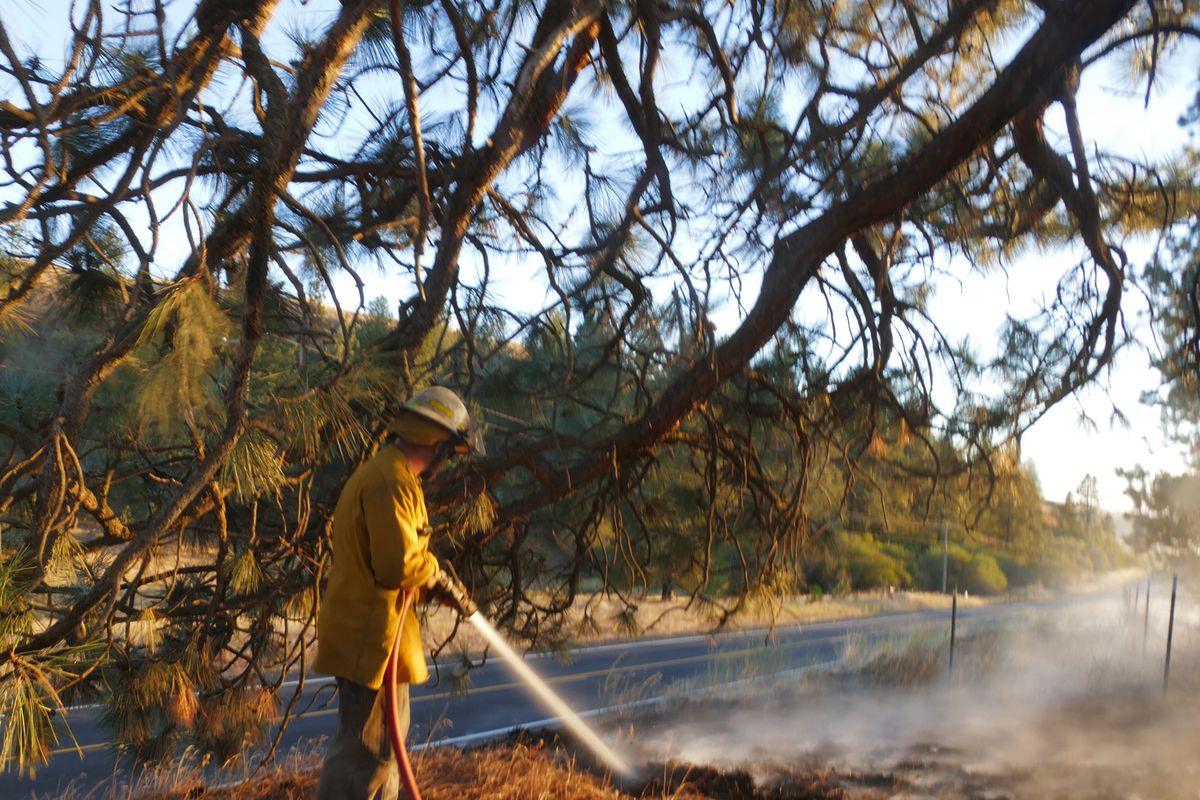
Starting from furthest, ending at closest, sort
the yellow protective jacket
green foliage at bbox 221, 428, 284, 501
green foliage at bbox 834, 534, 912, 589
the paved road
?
green foliage at bbox 834, 534, 912, 589 → the paved road → the yellow protective jacket → green foliage at bbox 221, 428, 284, 501

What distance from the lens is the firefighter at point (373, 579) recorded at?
3.20 metres

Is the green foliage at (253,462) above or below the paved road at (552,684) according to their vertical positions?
above

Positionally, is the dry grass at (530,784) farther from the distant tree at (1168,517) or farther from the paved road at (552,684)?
the distant tree at (1168,517)

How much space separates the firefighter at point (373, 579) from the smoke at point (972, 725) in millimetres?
4124

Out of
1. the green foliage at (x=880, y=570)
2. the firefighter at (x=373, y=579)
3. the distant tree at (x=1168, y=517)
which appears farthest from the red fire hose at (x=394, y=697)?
the green foliage at (x=880, y=570)

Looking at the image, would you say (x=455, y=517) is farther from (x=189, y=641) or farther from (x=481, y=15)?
(x=481, y=15)

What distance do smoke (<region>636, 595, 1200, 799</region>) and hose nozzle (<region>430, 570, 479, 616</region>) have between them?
3982mm

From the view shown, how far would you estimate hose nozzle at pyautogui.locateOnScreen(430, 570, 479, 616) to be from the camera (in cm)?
351

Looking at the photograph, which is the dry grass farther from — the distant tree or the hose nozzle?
the distant tree

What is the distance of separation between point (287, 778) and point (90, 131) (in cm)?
352

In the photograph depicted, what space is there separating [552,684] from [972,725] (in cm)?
666

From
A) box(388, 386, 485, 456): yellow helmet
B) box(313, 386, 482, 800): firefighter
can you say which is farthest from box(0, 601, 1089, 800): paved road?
box(388, 386, 485, 456): yellow helmet

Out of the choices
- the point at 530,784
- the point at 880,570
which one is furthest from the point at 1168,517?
the point at 530,784

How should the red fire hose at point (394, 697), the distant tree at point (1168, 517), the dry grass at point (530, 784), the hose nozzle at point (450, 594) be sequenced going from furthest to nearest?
the distant tree at point (1168, 517) < the dry grass at point (530, 784) < the hose nozzle at point (450, 594) < the red fire hose at point (394, 697)
